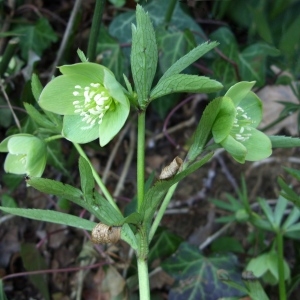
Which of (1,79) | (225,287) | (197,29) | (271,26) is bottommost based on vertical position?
(225,287)

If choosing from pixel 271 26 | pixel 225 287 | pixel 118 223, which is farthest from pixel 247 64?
pixel 271 26

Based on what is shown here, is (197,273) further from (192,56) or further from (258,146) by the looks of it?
(192,56)

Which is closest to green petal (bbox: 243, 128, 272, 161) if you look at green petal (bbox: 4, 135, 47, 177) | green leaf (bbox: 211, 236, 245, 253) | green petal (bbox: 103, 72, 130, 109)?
green petal (bbox: 103, 72, 130, 109)

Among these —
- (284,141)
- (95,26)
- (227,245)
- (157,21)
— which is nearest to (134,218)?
(284,141)

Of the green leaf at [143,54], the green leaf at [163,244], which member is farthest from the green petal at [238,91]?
the green leaf at [163,244]

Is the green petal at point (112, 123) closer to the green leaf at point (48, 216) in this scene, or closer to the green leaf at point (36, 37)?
the green leaf at point (48, 216)

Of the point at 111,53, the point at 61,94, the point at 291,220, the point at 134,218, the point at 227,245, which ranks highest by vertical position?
the point at 61,94

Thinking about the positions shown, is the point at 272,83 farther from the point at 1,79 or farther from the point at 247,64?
the point at 1,79
